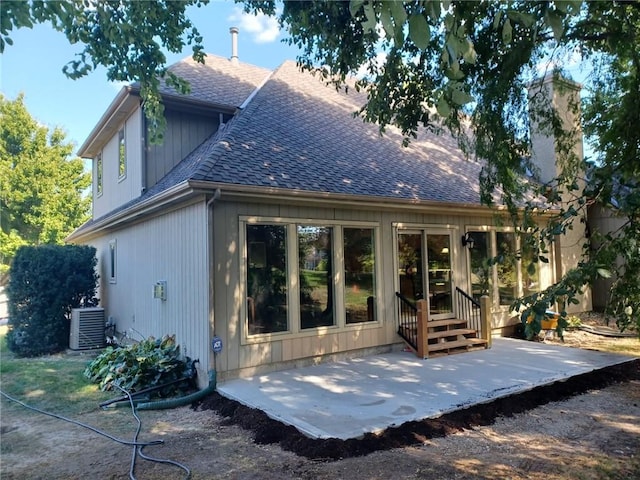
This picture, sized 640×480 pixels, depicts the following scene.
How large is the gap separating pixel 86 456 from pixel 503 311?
849 centimetres

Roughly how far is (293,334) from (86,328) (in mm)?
5477

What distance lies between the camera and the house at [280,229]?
20.8 feet

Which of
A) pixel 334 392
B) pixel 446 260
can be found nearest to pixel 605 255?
pixel 334 392

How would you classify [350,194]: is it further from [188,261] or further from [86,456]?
[86,456]

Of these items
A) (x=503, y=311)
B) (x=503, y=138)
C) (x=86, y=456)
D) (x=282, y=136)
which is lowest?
(x=86, y=456)

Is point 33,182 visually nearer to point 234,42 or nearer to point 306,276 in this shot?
point 234,42

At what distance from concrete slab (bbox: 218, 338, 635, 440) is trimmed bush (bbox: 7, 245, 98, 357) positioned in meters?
5.63

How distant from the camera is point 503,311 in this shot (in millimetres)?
9844

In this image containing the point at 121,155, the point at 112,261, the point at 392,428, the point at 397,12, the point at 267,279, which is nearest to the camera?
the point at 397,12

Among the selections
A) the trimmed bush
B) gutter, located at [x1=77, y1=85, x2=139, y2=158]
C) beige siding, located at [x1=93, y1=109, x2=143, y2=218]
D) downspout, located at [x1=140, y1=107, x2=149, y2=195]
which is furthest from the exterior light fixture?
the trimmed bush

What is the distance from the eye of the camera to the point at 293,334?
6809mm

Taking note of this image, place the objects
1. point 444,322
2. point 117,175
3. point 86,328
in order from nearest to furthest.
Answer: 1. point 444,322
2. point 86,328
3. point 117,175

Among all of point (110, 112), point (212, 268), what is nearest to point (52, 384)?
point (212, 268)

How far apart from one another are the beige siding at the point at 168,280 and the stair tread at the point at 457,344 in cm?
388
